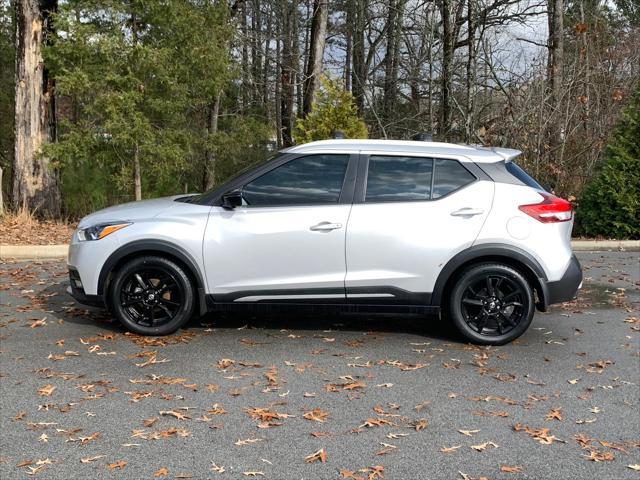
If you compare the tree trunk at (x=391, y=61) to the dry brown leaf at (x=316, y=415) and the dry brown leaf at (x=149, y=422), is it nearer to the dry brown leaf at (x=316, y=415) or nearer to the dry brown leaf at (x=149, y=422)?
the dry brown leaf at (x=316, y=415)

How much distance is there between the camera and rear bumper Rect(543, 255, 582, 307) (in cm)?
575

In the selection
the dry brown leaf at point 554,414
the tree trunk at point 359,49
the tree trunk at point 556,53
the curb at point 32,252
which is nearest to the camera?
the dry brown leaf at point 554,414

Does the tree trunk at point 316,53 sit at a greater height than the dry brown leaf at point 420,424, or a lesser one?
greater

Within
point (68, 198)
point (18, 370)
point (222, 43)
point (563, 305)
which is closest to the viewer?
point (18, 370)

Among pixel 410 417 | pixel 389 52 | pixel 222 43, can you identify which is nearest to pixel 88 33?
pixel 222 43

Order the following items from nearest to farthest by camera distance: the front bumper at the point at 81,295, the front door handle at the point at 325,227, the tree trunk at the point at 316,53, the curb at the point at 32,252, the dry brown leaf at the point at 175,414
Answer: the dry brown leaf at the point at 175,414
the front door handle at the point at 325,227
the front bumper at the point at 81,295
the curb at the point at 32,252
the tree trunk at the point at 316,53

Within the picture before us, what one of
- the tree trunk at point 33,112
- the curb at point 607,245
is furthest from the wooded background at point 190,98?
the curb at point 607,245

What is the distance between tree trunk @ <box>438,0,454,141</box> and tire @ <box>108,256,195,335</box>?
39.4 ft

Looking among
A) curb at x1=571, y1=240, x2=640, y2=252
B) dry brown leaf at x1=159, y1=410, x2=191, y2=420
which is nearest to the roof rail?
dry brown leaf at x1=159, y1=410, x2=191, y2=420

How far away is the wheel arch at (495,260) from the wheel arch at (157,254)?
6.61 ft

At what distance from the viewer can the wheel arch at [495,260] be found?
224 inches

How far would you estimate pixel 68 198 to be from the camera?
609 inches

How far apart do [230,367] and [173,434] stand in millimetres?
1242

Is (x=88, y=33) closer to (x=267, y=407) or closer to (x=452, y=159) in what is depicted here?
(x=452, y=159)
